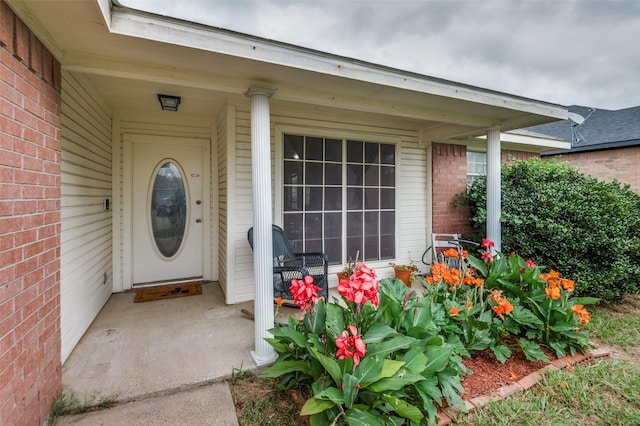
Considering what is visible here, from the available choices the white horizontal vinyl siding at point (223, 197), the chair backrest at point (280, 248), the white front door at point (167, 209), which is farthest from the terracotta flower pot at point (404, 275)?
the white front door at point (167, 209)

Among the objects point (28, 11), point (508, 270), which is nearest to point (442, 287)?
point (508, 270)

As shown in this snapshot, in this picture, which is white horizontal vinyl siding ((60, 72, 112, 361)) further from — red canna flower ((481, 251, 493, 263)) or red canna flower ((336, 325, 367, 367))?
red canna flower ((481, 251, 493, 263))

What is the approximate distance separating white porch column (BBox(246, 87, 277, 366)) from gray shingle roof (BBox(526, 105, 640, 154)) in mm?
9027

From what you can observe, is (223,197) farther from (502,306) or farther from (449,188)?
(449,188)

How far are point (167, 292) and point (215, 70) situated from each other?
3035 mm

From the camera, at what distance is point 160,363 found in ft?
7.68

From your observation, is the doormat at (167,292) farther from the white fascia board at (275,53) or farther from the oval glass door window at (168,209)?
the white fascia board at (275,53)

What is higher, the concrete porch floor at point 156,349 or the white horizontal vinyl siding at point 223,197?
the white horizontal vinyl siding at point 223,197

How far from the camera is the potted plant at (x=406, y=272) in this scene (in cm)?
440

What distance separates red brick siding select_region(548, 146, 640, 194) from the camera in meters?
8.00

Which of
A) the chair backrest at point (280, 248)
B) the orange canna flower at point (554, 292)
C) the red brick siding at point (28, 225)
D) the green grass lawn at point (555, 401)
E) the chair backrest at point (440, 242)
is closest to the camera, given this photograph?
the red brick siding at point (28, 225)

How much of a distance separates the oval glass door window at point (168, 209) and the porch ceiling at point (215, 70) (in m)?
0.98

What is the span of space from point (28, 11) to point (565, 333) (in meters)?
4.31

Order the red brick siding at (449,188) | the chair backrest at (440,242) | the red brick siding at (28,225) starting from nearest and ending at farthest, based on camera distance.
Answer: the red brick siding at (28,225) → the chair backrest at (440,242) → the red brick siding at (449,188)
